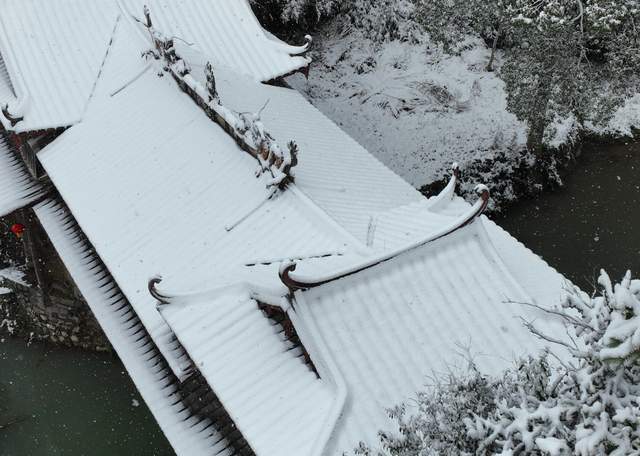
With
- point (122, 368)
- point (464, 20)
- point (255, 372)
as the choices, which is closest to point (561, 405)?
point (255, 372)

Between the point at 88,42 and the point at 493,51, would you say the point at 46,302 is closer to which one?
the point at 88,42

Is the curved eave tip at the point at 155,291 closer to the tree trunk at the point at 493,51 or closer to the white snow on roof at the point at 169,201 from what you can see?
the white snow on roof at the point at 169,201

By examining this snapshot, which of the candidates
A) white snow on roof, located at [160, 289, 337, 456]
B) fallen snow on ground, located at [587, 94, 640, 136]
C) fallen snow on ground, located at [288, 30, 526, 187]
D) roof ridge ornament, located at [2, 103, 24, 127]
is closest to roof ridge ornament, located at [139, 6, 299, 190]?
white snow on roof, located at [160, 289, 337, 456]

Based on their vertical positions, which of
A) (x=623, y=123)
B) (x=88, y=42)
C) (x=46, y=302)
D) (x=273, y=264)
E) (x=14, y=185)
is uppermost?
(x=88, y=42)

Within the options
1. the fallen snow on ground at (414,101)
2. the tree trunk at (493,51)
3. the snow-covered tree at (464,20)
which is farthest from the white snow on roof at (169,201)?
the tree trunk at (493,51)

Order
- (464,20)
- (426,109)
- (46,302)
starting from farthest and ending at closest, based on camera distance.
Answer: (464,20), (426,109), (46,302)


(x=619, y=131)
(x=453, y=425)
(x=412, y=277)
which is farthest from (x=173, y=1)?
(x=619, y=131)

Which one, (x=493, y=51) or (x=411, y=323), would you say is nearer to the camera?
(x=411, y=323)
